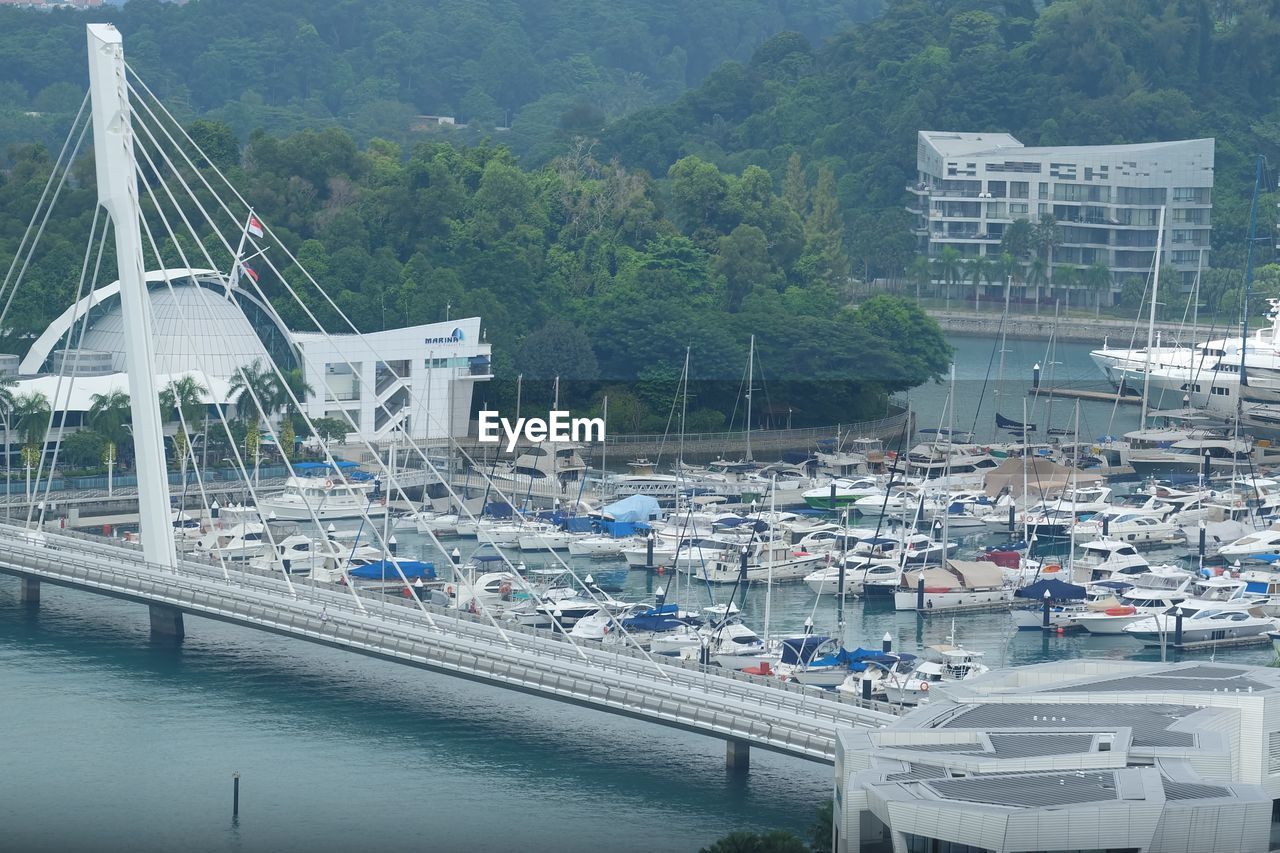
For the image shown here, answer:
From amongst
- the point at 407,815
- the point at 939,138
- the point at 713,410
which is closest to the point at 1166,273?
the point at 939,138

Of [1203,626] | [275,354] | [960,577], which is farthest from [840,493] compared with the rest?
[275,354]

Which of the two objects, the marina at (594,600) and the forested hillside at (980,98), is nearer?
the marina at (594,600)

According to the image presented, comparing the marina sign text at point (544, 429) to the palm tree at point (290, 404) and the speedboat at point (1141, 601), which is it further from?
the speedboat at point (1141, 601)

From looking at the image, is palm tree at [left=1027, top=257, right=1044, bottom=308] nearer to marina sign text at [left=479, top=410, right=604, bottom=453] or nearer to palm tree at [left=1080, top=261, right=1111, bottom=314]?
palm tree at [left=1080, top=261, right=1111, bottom=314]

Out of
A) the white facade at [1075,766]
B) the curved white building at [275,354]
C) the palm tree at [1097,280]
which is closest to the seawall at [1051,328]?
the palm tree at [1097,280]

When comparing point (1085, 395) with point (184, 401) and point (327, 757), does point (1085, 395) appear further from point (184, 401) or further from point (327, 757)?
point (327, 757)

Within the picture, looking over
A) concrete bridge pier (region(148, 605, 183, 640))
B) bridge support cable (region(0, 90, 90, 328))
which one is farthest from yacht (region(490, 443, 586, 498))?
concrete bridge pier (region(148, 605, 183, 640))

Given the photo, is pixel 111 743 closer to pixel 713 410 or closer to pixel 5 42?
pixel 713 410
